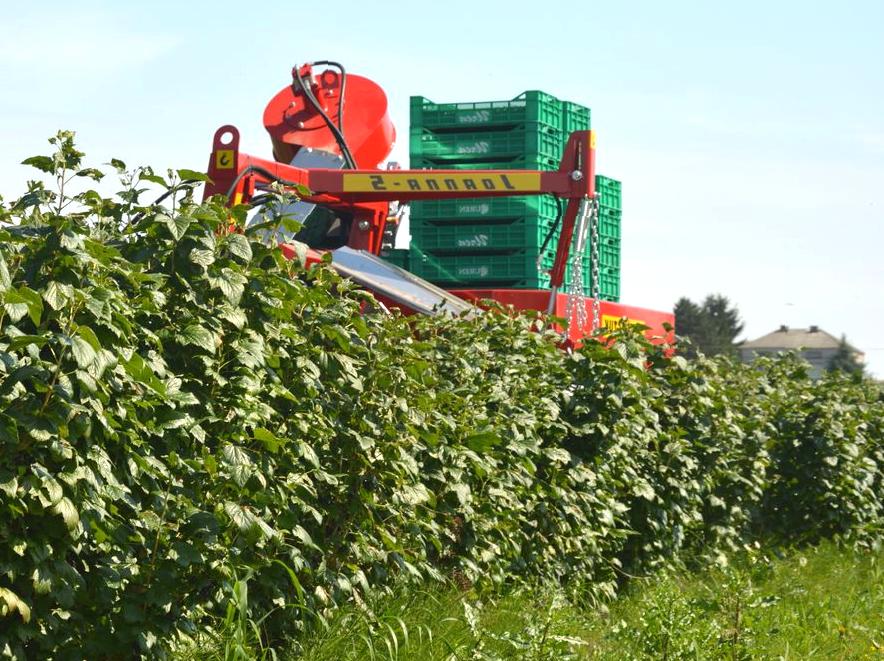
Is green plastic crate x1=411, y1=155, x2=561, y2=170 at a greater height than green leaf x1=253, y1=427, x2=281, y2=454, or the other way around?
green plastic crate x1=411, y1=155, x2=561, y2=170

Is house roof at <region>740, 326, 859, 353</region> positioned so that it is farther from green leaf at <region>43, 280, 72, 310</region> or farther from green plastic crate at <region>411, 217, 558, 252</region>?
green leaf at <region>43, 280, 72, 310</region>

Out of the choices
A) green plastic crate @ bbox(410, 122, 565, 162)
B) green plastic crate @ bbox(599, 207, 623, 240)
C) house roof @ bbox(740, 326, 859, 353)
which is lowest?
house roof @ bbox(740, 326, 859, 353)

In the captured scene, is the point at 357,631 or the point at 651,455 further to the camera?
the point at 651,455

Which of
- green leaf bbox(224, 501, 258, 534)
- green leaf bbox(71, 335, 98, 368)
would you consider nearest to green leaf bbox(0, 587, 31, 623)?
green leaf bbox(71, 335, 98, 368)

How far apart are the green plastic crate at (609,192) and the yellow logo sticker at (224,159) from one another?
5.03m

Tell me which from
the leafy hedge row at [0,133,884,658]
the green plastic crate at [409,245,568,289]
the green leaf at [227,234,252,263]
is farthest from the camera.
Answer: the green plastic crate at [409,245,568,289]

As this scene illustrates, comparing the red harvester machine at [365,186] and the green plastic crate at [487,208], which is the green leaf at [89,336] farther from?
the green plastic crate at [487,208]

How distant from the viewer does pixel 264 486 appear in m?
4.05

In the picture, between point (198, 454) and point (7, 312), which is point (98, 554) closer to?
point (198, 454)

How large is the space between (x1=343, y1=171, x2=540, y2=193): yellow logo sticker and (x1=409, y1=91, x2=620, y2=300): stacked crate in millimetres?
1083

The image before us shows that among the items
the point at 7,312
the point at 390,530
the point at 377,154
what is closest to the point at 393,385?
the point at 390,530

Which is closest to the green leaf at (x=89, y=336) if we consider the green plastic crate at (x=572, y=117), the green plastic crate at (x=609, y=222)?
the green plastic crate at (x=572, y=117)

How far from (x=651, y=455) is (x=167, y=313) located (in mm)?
3759

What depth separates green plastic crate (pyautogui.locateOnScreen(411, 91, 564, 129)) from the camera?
13.3 meters
